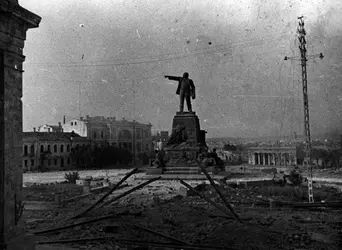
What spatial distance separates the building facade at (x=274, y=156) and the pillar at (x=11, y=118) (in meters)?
46.8

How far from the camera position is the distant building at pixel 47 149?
136ft

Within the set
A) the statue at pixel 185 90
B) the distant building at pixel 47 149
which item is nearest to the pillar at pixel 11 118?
the statue at pixel 185 90

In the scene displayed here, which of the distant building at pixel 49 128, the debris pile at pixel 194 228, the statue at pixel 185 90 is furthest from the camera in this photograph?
the distant building at pixel 49 128

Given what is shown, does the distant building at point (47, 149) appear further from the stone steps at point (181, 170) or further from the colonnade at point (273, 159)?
the colonnade at point (273, 159)

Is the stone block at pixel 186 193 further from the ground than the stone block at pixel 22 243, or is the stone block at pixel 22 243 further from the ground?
the stone block at pixel 22 243

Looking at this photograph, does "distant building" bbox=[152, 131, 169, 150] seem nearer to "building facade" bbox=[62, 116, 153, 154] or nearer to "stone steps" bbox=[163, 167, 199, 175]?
"building facade" bbox=[62, 116, 153, 154]

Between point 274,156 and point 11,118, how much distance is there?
50.7m

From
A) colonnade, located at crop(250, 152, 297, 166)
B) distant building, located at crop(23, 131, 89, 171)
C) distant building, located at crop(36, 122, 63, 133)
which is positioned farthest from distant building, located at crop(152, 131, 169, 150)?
distant building, located at crop(23, 131, 89, 171)

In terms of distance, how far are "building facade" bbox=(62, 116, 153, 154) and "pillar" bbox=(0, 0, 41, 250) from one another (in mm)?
45486

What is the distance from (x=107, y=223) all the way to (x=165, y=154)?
13903 millimetres

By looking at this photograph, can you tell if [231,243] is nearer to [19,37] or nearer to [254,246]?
[254,246]

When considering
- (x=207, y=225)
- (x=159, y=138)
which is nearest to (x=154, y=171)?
(x=207, y=225)

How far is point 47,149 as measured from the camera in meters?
43.5

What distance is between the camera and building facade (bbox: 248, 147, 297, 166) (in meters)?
50.1
